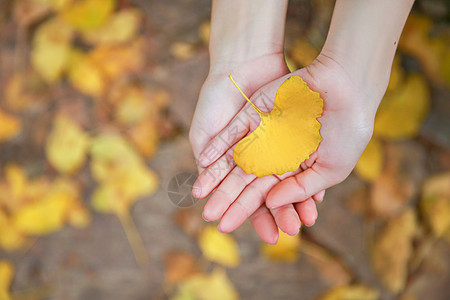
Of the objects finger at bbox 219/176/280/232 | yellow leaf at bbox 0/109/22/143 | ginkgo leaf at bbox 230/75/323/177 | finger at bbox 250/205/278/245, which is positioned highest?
ginkgo leaf at bbox 230/75/323/177

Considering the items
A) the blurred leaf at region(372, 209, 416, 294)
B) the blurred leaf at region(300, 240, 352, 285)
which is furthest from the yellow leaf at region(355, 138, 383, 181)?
the blurred leaf at region(300, 240, 352, 285)

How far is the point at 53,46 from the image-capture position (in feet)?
4.19

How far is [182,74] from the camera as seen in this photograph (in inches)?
49.9

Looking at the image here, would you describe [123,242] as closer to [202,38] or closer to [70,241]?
[70,241]

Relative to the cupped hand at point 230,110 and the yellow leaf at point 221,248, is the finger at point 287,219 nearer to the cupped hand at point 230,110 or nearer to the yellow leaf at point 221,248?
the cupped hand at point 230,110

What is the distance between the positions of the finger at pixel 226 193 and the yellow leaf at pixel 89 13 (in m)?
0.75

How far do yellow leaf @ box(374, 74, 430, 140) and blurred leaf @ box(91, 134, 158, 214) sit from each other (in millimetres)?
681

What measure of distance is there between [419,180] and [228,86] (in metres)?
0.69

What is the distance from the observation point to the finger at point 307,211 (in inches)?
29.1

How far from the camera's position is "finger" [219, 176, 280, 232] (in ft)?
2.44

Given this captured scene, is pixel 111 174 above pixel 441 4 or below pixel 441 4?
below

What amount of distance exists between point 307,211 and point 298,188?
0.15 feet

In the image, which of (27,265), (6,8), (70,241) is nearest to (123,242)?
(70,241)

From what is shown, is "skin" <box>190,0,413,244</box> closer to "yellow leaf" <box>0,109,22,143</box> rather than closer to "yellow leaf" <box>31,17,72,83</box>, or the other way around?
"yellow leaf" <box>31,17,72,83</box>
